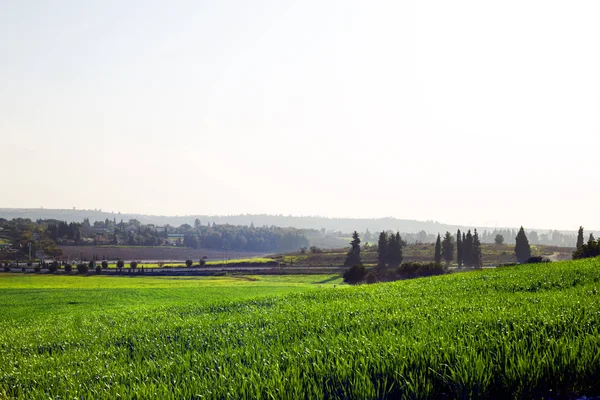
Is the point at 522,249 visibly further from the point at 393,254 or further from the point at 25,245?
the point at 25,245

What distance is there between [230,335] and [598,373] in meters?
8.83

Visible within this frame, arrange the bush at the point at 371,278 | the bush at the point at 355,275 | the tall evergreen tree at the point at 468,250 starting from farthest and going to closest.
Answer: the tall evergreen tree at the point at 468,250 → the bush at the point at 355,275 → the bush at the point at 371,278

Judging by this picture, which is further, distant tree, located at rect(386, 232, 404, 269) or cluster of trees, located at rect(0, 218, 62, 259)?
cluster of trees, located at rect(0, 218, 62, 259)

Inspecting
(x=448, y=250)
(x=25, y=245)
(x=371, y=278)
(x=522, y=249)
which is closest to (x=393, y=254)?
(x=448, y=250)

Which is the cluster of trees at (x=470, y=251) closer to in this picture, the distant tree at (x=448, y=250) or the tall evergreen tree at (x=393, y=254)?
the distant tree at (x=448, y=250)

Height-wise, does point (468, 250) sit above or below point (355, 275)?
above

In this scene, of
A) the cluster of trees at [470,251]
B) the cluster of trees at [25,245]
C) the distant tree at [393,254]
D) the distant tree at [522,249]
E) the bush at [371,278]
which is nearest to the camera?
the bush at [371,278]

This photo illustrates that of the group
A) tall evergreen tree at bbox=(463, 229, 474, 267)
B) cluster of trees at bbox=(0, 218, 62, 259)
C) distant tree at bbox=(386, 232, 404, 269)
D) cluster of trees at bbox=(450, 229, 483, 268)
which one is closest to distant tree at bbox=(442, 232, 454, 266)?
cluster of trees at bbox=(450, 229, 483, 268)

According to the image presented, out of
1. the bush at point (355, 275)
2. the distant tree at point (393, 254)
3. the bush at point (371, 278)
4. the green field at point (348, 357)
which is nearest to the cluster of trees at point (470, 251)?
the distant tree at point (393, 254)

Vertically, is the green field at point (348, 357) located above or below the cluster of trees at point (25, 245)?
above

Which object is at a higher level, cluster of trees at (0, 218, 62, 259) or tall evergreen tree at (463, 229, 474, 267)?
tall evergreen tree at (463, 229, 474, 267)

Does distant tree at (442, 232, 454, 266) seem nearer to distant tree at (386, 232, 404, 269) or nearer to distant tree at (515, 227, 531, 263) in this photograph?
distant tree at (515, 227, 531, 263)

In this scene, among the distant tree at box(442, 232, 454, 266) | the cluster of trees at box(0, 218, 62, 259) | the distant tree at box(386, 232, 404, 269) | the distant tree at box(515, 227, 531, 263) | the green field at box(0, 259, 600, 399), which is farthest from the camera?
the cluster of trees at box(0, 218, 62, 259)

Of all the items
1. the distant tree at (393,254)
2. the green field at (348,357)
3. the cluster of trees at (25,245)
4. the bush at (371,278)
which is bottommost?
the cluster of trees at (25,245)
